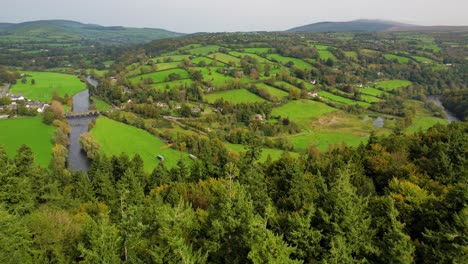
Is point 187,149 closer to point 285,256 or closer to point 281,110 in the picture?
point 281,110

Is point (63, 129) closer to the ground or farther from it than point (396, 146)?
closer to the ground

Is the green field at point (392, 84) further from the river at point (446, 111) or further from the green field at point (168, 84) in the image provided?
the green field at point (168, 84)

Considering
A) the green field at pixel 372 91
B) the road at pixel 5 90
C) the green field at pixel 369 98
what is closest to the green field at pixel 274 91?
the green field at pixel 369 98

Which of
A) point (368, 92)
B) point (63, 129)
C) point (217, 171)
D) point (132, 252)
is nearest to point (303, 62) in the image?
point (368, 92)

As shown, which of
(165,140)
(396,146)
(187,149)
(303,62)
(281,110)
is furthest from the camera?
(303,62)

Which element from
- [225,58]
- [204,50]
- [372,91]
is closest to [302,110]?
[372,91]

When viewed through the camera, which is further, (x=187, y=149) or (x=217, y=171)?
(x=187, y=149)

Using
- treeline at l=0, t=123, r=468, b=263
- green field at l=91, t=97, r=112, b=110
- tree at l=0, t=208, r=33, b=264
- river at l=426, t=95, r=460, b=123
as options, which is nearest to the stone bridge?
green field at l=91, t=97, r=112, b=110

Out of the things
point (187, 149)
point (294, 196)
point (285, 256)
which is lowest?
point (187, 149)
